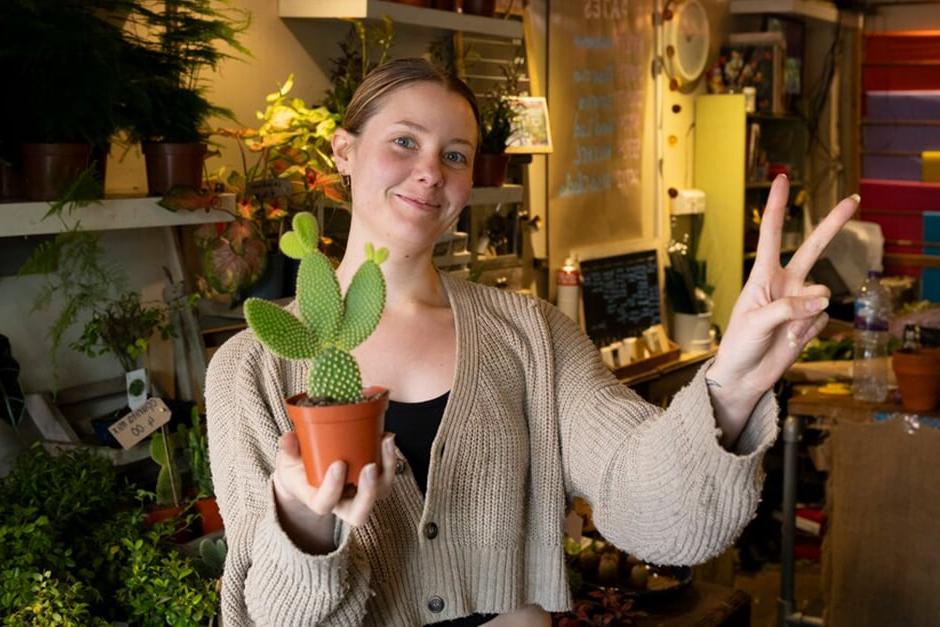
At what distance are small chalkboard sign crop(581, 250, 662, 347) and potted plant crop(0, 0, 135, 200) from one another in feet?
9.87

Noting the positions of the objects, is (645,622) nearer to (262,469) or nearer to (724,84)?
(262,469)

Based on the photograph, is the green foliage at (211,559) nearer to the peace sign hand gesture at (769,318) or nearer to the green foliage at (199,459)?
the green foliage at (199,459)

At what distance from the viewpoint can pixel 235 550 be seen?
5.07ft

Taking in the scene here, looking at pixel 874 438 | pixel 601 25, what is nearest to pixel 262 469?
pixel 874 438

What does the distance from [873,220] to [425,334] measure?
671 centimetres

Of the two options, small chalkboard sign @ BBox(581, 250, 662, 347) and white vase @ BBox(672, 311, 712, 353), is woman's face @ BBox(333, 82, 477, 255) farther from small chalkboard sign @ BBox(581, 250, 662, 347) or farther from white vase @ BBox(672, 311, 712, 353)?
white vase @ BBox(672, 311, 712, 353)

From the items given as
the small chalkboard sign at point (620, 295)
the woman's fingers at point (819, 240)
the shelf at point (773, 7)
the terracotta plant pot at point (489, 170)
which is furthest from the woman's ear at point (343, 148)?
the shelf at point (773, 7)

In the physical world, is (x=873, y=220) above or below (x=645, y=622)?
above

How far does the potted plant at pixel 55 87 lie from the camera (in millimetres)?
2285

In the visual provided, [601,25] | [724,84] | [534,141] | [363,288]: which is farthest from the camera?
[724,84]

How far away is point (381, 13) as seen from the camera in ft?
10.8

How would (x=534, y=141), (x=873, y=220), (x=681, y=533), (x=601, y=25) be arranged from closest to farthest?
(x=681, y=533), (x=534, y=141), (x=601, y=25), (x=873, y=220)

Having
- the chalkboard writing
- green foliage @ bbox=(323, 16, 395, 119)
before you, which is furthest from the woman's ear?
the chalkboard writing

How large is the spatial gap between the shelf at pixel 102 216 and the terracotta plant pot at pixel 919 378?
2083 mm
